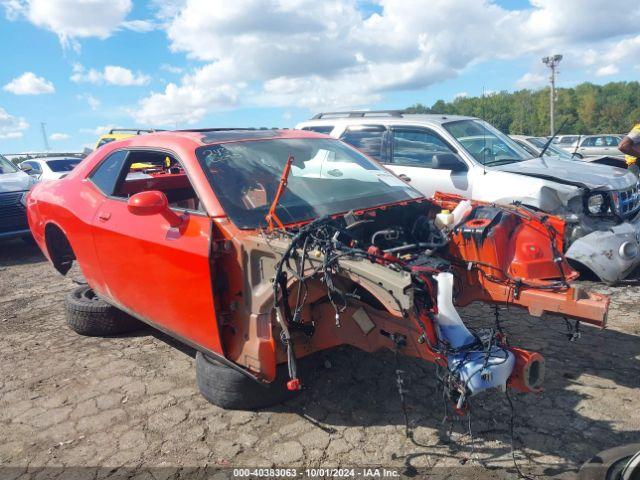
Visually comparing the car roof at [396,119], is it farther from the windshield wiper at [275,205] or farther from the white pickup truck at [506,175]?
the windshield wiper at [275,205]

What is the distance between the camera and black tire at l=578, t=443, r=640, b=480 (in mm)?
2408

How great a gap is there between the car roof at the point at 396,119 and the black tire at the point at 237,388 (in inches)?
177

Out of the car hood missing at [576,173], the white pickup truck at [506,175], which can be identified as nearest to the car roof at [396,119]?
the white pickup truck at [506,175]

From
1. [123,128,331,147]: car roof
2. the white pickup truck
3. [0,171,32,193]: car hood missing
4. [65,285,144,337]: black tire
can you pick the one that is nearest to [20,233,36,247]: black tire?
[0,171,32,193]: car hood missing

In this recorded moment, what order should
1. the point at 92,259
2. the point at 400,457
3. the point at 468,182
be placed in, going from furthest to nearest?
the point at 468,182
the point at 92,259
the point at 400,457

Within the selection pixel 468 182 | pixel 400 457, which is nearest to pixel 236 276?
pixel 400 457

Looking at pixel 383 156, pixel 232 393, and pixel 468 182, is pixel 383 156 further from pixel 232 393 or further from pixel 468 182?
pixel 232 393

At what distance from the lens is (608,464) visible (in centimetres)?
247

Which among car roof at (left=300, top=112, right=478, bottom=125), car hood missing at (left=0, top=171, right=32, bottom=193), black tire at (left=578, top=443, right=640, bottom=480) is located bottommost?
black tire at (left=578, top=443, right=640, bottom=480)

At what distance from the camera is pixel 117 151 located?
429 centimetres

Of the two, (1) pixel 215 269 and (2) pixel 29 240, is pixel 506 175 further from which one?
(2) pixel 29 240

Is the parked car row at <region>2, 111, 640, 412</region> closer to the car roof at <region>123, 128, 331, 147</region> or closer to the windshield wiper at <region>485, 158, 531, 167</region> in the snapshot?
the car roof at <region>123, 128, 331, 147</region>

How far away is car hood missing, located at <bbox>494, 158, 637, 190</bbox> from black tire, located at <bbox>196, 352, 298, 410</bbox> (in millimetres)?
3925

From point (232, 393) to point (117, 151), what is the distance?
7.64ft
